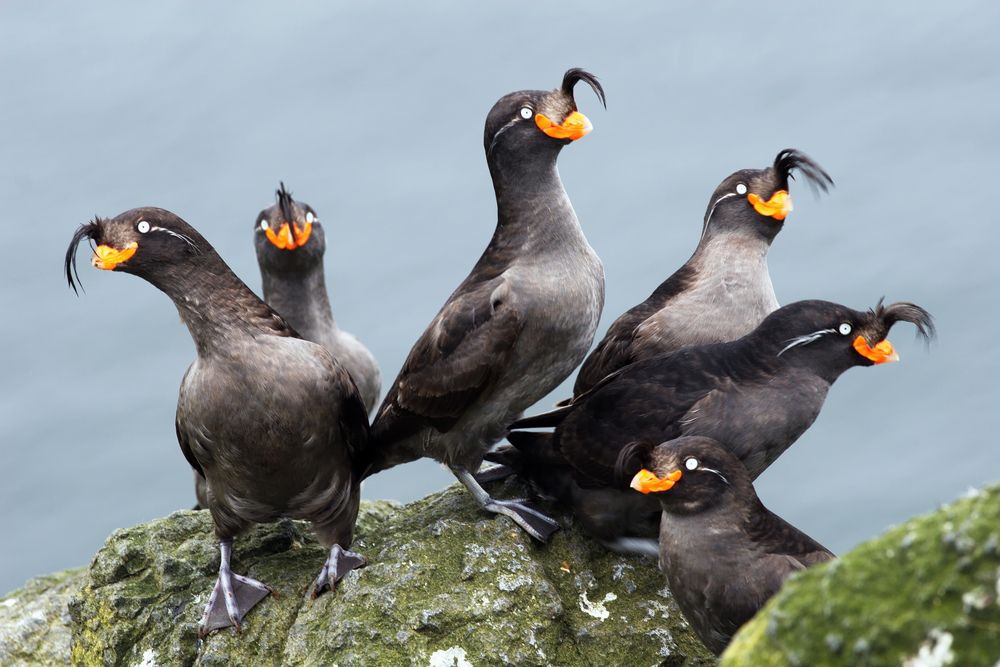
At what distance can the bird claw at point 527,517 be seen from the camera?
6.70 meters

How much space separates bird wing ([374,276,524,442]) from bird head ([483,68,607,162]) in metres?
0.72

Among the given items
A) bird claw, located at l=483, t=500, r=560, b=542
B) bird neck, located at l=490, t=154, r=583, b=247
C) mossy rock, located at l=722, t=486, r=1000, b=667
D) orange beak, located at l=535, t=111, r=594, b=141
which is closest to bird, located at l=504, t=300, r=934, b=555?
bird claw, located at l=483, t=500, r=560, b=542

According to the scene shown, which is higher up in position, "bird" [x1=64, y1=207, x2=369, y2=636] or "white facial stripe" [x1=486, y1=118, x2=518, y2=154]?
"white facial stripe" [x1=486, y1=118, x2=518, y2=154]

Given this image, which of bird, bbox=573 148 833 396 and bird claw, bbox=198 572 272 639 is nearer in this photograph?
bird claw, bbox=198 572 272 639

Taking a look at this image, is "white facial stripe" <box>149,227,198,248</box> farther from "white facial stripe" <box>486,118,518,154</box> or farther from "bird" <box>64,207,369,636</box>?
"white facial stripe" <box>486,118,518,154</box>

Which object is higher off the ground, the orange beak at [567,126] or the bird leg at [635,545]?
the orange beak at [567,126]

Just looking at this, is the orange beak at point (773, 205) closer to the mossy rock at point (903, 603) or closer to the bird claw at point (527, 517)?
the bird claw at point (527, 517)

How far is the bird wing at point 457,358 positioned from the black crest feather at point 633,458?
1088 millimetres

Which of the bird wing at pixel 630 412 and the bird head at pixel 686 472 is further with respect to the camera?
the bird wing at pixel 630 412

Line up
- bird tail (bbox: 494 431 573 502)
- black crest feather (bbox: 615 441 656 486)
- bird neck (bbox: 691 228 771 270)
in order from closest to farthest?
1. black crest feather (bbox: 615 441 656 486)
2. bird tail (bbox: 494 431 573 502)
3. bird neck (bbox: 691 228 771 270)

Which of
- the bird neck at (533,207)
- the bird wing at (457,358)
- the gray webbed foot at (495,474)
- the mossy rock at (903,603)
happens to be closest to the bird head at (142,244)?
the bird wing at (457,358)

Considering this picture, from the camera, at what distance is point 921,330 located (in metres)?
6.33

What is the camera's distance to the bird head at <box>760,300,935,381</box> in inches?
251

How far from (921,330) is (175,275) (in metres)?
3.39
